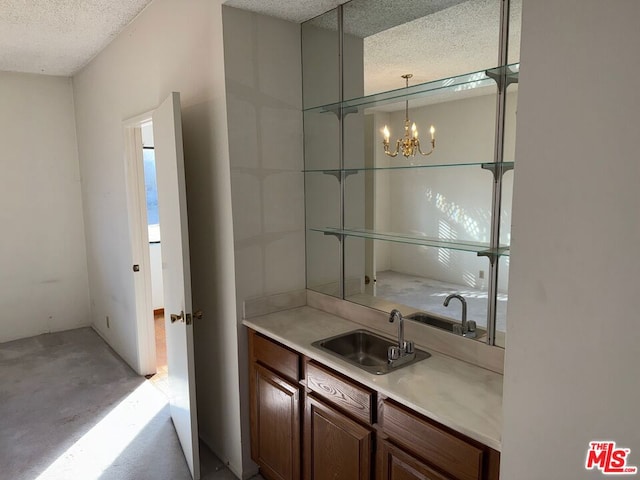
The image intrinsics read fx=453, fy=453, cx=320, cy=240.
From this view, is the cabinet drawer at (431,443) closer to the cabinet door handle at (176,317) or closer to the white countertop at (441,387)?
the white countertop at (441,387)

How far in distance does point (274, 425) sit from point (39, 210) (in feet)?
12.5

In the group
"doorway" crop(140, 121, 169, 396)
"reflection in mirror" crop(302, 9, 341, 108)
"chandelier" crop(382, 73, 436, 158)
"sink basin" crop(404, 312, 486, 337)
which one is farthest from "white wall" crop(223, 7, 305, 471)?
"doorway" crop(140, 121, 169, 396)

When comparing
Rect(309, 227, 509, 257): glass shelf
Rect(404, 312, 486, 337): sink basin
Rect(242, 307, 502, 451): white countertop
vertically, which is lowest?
Rect(242, 307, 502, 451): white countertop

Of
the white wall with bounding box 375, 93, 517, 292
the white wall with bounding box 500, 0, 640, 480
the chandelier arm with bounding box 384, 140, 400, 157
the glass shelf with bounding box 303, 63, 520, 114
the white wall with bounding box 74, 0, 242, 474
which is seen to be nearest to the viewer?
the white wall with bounding box 500, 0, 640, 480

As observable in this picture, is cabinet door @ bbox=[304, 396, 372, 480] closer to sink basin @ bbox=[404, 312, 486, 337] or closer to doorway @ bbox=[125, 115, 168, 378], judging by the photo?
sink basin @ bbox=[404, 312, 486, 337]

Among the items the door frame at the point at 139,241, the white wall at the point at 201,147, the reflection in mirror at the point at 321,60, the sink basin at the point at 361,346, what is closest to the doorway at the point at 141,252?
the door frame at the point at 139,241

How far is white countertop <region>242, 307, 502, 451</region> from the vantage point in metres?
1.38

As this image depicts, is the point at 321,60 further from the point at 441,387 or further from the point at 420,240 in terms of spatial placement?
the point at 441,387

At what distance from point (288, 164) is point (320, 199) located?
266 millimetres

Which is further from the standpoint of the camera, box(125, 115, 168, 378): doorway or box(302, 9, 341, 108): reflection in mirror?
box(125, 115, 168, 378): doorway

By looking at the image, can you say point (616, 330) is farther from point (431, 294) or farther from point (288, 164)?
point (288, 164)

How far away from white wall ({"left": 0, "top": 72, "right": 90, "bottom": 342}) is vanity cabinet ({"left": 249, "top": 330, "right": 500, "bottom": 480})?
11.3ft

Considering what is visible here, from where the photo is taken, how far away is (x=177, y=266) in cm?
240

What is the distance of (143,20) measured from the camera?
2.94 meters
